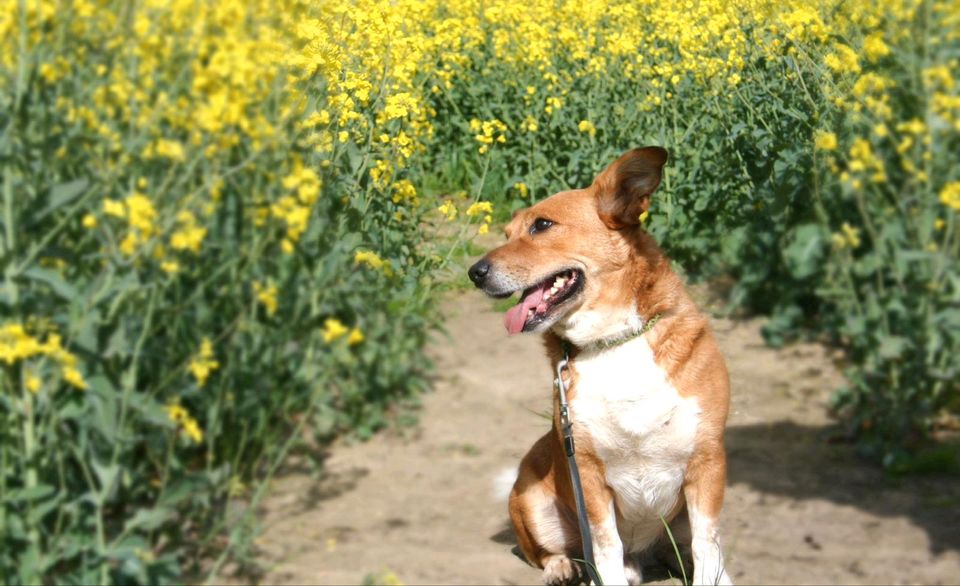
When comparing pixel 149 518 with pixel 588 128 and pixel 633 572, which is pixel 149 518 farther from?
pixel 588 128

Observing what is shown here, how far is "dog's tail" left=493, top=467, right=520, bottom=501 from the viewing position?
16.7 ft

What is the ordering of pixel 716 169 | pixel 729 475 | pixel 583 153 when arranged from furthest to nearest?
pixel 583 153, pixel 716 169, pixel 729 475

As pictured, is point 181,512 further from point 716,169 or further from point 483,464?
point 716,169

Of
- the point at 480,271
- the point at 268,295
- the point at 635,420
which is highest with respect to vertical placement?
the point at 268,295

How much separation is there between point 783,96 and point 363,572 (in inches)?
122

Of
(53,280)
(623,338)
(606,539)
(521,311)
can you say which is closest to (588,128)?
(521,311)

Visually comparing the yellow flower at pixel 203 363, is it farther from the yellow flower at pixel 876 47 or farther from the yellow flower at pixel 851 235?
the yellow flower at pixel 876 47

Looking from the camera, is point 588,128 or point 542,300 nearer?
point 542,300

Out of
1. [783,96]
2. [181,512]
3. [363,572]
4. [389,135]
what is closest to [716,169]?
[783,96]

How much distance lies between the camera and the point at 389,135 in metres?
5.64

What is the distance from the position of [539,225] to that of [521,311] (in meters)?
0.38

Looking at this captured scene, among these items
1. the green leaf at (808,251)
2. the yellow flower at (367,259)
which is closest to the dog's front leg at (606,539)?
the yellow flower at (367,259)

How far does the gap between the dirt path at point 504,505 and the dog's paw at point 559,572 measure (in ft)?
0.25

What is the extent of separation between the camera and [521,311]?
455 cm
